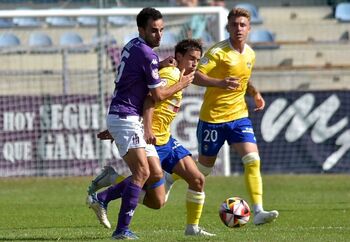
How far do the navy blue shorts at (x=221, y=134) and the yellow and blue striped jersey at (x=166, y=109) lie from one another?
1.37m

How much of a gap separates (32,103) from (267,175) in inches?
201

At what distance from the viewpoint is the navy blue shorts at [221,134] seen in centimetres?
1201

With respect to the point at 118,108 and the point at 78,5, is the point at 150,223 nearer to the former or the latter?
the point at 118,108

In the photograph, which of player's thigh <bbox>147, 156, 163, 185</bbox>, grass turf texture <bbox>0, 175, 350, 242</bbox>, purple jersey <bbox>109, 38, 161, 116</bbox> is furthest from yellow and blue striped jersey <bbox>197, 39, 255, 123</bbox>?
purple jersey <bbox>109, 38, 161, 116</bbox>

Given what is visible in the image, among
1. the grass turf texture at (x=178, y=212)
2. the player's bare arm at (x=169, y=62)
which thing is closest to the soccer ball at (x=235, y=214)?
the grass turf texture at (x=178, y=212)

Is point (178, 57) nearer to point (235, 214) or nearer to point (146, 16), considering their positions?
point (146, 16)

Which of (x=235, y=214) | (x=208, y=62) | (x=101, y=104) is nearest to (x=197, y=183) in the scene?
(x=235, y=214)

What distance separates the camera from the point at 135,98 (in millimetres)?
9500

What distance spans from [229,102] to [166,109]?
1.67 metres

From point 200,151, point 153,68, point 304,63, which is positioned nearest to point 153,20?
point 153,68

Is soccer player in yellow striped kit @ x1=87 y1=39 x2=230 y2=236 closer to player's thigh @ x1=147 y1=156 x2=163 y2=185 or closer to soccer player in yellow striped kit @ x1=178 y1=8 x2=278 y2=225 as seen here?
player's thigh @ x1=147 y1=156 x2=163 y2=185

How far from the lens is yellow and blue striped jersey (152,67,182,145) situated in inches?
418

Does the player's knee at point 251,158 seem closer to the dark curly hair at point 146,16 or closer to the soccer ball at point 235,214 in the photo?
the soccer ball at point 235,214

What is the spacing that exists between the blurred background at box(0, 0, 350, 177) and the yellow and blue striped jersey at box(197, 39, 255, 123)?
7784mm
